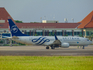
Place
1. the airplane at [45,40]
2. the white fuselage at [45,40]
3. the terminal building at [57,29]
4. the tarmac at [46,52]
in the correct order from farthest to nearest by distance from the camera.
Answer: the terminal building at [57,29] < the white fuselage at [45,40] < the airplane at [45,40] < the tarmac at [46,52]

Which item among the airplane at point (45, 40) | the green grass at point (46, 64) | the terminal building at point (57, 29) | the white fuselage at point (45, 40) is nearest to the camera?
the green grass at point (46, 64)

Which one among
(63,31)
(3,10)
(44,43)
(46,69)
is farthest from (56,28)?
(46,69)

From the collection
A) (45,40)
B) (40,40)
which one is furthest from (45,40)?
(40,40)

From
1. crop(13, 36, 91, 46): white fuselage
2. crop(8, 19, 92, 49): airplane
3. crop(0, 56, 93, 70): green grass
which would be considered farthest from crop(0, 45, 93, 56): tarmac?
crop(0, 56, 93, 70): green grass

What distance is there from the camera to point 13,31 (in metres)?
51.6

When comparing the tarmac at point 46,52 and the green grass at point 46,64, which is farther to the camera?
the tarmac at point 46,52

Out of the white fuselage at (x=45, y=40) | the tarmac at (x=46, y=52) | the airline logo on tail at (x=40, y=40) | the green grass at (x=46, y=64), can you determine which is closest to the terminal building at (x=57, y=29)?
the white fuselage at (x=45, y=40)

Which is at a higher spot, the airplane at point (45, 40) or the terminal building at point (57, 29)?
the terminal building at point (57, 29)

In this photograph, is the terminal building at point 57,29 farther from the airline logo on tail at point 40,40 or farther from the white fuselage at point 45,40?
the airline logo on tail at point 40,40

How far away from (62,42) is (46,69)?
33420mm

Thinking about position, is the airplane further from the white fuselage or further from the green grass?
the green grass

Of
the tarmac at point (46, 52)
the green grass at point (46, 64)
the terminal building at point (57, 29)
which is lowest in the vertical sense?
the tarmac at point (46, 52)

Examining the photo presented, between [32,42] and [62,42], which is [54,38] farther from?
[32,42]

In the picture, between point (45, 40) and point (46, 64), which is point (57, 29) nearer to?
point (45, 40)
